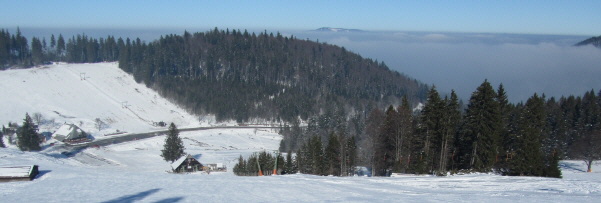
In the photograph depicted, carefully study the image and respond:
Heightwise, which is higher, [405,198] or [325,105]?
[405,198]

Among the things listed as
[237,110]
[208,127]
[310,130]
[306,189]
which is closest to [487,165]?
[306,189]

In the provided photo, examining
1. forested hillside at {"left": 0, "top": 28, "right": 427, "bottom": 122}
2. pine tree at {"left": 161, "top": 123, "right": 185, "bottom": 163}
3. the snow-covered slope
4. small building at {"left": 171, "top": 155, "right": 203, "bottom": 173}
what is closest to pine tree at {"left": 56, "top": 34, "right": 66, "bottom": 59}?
forested hillside at {"left": 0, "top": 28, "right": 427, "bottom": 122}

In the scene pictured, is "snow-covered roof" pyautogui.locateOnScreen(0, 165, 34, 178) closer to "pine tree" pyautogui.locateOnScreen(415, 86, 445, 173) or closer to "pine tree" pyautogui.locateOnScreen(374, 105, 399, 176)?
"pine tree" pyautogui.locateOnScreen(374, 105, 399, 176)

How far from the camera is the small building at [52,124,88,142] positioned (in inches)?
2736

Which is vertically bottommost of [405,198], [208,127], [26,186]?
[208,127]

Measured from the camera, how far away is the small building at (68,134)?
69500mm

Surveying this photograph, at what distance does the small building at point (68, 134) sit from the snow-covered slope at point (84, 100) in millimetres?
7853

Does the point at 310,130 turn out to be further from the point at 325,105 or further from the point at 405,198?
the point at 405,198

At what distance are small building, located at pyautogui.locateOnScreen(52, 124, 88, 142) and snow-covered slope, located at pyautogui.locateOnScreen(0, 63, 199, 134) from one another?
Answer: 7.85m

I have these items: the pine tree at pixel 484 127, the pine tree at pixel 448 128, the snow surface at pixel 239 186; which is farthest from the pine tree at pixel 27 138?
the pine tree at pixel 484 127

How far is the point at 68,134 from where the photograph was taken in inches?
2739

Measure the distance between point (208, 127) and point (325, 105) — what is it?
35.7m

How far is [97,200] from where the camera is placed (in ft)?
61.7

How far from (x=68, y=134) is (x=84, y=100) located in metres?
31.9
